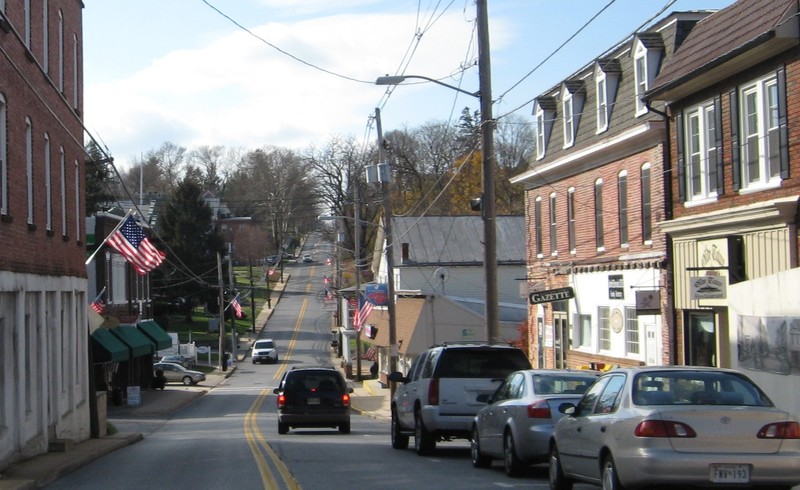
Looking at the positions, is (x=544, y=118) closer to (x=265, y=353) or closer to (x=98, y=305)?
(x=98, y=305)

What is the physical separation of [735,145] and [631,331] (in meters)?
8.04

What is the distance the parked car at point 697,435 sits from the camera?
1025 cm

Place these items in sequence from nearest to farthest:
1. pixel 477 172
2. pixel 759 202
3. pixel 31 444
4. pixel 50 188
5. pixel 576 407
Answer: pixel 576 407 → pixel 31 444 → pixel 759 202 → pixel 50 188 → pixel 477 172

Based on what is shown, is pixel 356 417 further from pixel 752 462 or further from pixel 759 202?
pixel 752 462

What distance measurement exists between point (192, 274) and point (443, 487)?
71.9 m

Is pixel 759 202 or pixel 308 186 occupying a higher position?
pixel 308 186

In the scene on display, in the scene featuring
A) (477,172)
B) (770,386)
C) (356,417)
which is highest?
(477,172)

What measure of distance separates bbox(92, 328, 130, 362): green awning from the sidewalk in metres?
3.29

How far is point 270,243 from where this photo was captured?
12394cm

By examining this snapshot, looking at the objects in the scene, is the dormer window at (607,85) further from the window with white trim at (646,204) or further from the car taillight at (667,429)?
the car taillight at (667,429)

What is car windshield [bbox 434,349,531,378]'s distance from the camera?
18.6m

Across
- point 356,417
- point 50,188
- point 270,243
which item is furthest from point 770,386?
point 270,243

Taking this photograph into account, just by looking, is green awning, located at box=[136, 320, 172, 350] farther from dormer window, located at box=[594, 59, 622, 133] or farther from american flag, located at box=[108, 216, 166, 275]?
dormer window, located at box=[594, 59, 622, 133]

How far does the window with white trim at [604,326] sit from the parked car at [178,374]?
40.1 m
